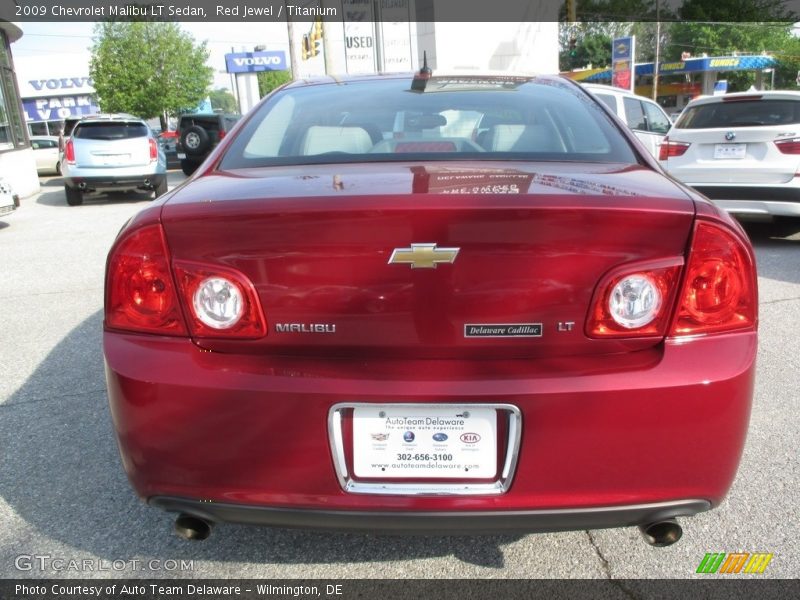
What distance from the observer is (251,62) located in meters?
48.1

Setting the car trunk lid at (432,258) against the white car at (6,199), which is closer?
the car trunk lid at (432,258)

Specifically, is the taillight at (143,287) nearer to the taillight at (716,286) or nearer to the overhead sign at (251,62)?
the taillight at (716,286)

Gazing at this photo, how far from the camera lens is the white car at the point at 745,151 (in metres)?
6.33

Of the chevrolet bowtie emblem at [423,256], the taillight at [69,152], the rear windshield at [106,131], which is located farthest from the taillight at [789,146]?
the taillight at [69,152]

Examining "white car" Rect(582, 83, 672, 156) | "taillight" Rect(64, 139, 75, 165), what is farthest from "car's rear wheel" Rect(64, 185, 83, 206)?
"white car" Rect(582, 83, 672, 156)

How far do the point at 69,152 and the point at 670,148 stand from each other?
33.5ft

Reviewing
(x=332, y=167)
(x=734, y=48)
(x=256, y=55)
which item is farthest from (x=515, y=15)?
(x=734, y=48)

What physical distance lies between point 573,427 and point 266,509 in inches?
31.0

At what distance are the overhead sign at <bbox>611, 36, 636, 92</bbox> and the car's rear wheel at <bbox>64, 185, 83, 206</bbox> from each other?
18.2 m

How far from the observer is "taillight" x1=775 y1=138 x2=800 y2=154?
20.6 ft

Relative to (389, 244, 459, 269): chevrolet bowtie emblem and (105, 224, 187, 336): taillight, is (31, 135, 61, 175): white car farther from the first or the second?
(389, 244, 459, 269): chevrolet bowtie emblem

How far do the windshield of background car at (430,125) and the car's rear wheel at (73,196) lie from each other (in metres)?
11.1

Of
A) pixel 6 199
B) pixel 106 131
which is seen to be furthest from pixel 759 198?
pixel 106 131

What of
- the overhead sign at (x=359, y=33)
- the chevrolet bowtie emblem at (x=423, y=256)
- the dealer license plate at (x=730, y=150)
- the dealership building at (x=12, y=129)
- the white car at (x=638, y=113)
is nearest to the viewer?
the chevrolet bowtie emblem at (x=423, y=256)
